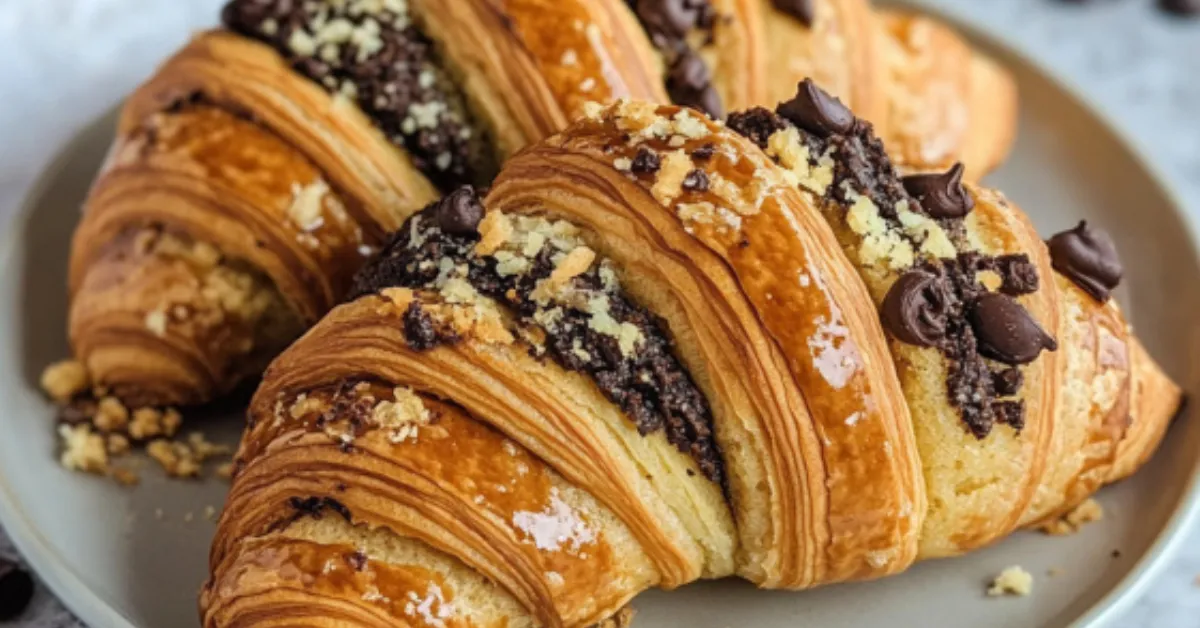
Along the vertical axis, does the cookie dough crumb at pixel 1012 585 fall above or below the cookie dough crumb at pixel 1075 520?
below

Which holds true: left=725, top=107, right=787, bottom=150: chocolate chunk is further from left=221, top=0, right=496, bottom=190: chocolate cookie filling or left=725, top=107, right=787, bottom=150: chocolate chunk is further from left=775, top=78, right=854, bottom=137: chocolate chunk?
left=221, top=0, right=496, bottom=190: chocolate cookie filling

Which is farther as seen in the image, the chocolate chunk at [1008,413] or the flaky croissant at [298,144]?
the flaky croissant at [298,144]

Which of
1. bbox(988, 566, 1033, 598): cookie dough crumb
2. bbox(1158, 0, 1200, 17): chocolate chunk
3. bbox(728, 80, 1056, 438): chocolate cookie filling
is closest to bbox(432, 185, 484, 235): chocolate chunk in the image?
bbox(728, 80, 1056, 438): chocolate cookie filling

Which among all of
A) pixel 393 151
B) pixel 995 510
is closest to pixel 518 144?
pixel 393 151

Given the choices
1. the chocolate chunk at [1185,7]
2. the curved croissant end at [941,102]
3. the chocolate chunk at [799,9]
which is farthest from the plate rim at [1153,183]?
the chocolate chunk at [1185,7]

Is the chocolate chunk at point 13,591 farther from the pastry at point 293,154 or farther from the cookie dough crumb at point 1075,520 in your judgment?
the cookie dough crumb at point 1075,520

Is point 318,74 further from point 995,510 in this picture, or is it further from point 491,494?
point 995,510
